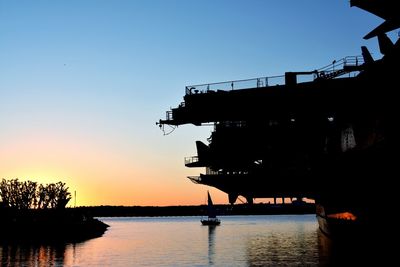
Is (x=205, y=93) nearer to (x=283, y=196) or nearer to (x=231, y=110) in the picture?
(x=231, y=110)

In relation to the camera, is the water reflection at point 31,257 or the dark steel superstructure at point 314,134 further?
the water reflection at point 31,257

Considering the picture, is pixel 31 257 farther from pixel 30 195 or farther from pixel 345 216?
pixel 30 195

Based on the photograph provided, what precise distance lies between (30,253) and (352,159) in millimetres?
36686

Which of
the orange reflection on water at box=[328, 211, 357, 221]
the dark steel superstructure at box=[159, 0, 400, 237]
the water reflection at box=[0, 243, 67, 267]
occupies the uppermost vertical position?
the dark steel superstructure at box=[159, 0, 400, 237]

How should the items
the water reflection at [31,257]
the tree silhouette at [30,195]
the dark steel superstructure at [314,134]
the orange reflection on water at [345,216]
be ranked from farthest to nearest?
the tree silhouette at [30,195], the water reflection at [31,257], the orange reflection on water at [345,216], the dark steel superstructure at [314,134]

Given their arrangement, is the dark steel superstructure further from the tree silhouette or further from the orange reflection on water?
the tree silhouette

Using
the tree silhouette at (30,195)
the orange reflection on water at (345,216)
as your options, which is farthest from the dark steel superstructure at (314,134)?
the tree silhouette at (30,195)

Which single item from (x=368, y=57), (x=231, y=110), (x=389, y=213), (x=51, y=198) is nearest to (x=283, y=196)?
(x=231, y=110)

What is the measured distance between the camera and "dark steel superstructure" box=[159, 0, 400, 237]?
22562 millimetres

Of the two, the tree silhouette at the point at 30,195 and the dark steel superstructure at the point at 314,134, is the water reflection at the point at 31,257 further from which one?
the tree silhouette at the point at 30,195

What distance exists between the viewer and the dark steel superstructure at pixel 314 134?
74.0 feet

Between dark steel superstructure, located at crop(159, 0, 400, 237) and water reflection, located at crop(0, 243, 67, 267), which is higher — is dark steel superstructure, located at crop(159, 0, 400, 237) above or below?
above

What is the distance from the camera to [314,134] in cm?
4284

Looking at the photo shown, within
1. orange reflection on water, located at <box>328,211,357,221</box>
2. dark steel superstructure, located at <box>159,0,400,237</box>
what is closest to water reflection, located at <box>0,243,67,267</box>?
dark steel superstructure, located at <box>159,0,400,237</box>
